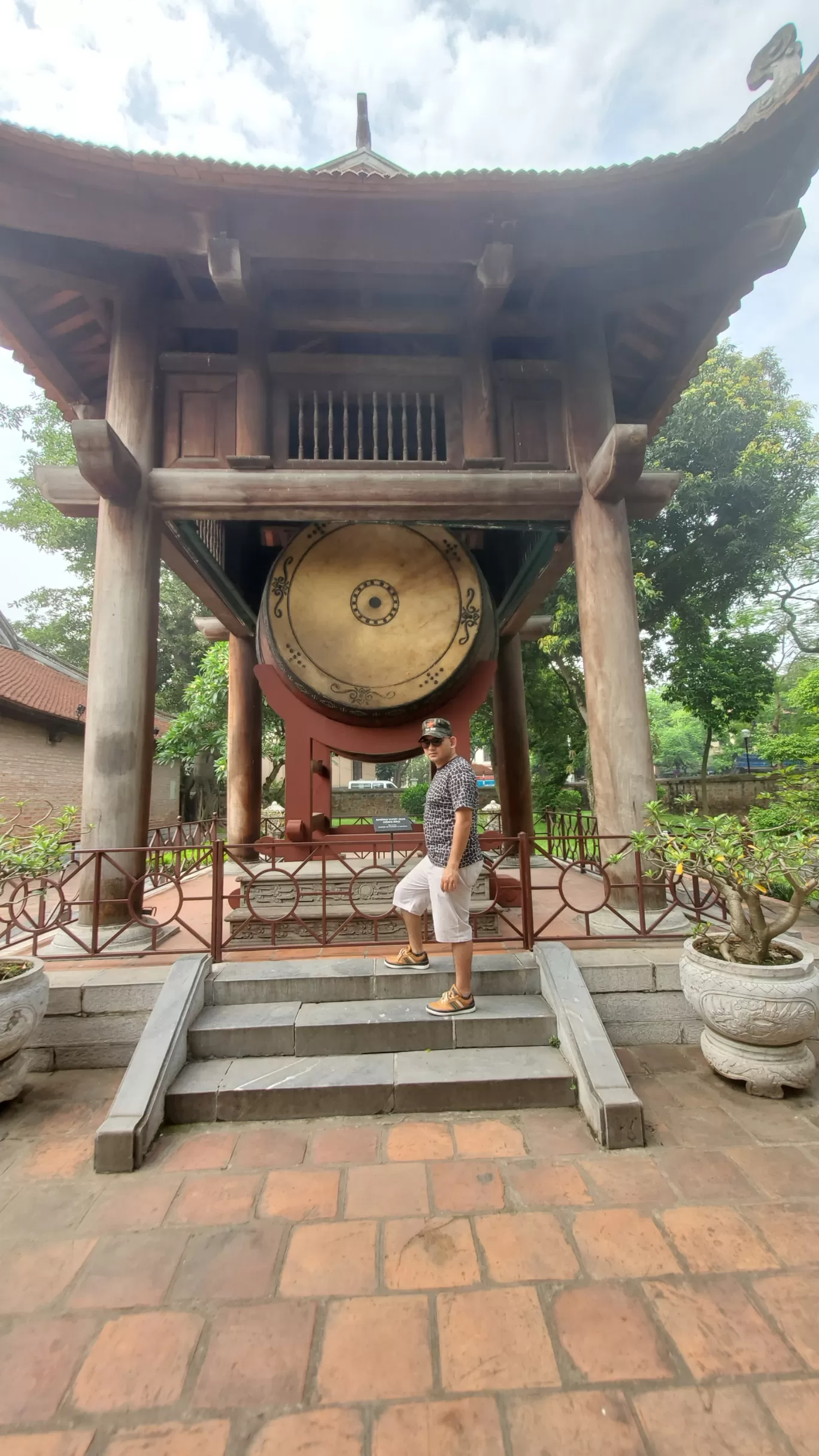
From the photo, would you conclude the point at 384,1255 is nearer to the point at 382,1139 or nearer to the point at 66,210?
the point at 382,1139

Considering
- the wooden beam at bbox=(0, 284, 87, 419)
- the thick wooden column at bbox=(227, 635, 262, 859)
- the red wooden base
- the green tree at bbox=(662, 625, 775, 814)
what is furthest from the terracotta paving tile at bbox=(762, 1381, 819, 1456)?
the green tree at bbox=(662, 625, 775, 814)

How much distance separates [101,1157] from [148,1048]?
1.54ft

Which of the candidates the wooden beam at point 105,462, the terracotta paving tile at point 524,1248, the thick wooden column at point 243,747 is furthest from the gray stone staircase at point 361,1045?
the thick wooden column at point 243,747

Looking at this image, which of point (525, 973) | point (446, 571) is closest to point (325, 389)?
point (446, 571)

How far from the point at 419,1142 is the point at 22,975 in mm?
2005

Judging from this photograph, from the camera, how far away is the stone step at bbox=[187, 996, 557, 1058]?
118 inches

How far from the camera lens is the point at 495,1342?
5.29 feet

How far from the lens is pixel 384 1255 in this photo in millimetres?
1914

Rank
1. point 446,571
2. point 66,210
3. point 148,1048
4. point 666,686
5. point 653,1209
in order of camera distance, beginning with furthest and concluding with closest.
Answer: point 666,686
point 446,571
point 66,210
point 148,1048
point 653,1209

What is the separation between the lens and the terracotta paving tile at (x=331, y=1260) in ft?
5.91

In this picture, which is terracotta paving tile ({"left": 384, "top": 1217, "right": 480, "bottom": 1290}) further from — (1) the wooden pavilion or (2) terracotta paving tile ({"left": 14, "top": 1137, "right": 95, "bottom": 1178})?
(1) the wooden pavilion

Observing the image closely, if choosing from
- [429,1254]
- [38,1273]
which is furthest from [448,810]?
[38,1273]

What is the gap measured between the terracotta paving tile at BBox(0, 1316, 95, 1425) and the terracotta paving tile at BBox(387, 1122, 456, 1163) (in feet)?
3.69

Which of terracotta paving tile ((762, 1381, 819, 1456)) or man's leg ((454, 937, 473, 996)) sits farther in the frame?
man's leg ((454, 937, 473, 996))
